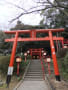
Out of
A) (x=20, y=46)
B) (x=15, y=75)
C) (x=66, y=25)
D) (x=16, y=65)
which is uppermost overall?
(x=66, y=25)

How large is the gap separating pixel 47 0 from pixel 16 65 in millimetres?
6597

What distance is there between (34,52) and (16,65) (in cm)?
1151

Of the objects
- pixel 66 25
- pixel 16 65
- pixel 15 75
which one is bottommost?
pixel 15 75

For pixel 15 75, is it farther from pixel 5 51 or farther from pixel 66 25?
pixel 5 51

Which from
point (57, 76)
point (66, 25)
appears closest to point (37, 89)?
point (57, 76)

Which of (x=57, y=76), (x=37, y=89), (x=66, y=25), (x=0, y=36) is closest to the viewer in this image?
(x=37, y=89)

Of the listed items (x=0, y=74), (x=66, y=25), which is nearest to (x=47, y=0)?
(x=0, y=74)

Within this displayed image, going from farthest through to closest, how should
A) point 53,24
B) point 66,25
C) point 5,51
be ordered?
point 5,51 < point 53,24 < point 66,25

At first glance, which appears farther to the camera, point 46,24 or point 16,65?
point 46,24

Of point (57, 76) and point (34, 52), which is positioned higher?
point (34, 52)

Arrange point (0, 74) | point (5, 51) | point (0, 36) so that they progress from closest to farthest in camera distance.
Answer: point (0, 74) < point (0, 36) < point (5, 51)

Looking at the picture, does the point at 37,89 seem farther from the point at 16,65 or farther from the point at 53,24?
the point at 53,24

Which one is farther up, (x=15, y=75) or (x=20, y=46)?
(x=20, y=46)

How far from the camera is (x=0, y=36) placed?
24.4m
